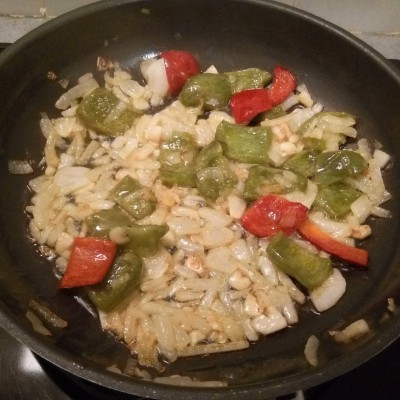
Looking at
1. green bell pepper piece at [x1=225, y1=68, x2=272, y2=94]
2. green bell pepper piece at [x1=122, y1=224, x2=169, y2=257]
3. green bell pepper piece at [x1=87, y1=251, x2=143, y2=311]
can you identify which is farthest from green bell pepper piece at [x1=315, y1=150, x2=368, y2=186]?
green bell pepper piece at [x1=87, y1=251, x2=143, y2=311]

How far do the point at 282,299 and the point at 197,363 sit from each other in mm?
275

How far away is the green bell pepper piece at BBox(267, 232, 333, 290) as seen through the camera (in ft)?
4.47

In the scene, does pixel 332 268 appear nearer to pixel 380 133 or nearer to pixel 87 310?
pixel 380 133

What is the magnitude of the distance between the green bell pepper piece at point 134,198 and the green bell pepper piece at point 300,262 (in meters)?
0.36

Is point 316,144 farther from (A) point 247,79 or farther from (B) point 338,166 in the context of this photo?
(A) point 247,79

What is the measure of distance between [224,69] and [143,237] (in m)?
0.76

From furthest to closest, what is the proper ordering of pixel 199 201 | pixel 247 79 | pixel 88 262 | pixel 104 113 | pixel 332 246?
pixel 247 79
pixel 104 113
pixel 199 201
pixel 332 246
pixel 88 262

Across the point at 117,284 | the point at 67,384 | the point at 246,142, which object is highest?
the point at 246,142

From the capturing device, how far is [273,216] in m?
1.45

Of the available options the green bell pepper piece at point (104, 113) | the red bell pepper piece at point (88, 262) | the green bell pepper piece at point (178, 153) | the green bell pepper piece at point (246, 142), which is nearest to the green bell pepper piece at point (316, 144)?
the green bell pepper piece at point (246, 142)

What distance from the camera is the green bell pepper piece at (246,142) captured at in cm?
157

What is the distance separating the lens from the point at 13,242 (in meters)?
1.44

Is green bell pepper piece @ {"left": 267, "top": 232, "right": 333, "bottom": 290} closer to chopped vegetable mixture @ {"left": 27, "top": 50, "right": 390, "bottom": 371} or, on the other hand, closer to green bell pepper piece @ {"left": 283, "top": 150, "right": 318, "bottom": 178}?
chopped vegetable mixture @ {"left": 27, "top": 50, "right": 390, "bottom": 371}

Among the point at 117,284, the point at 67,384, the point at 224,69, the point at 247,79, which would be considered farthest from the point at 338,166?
the point at 67,384
